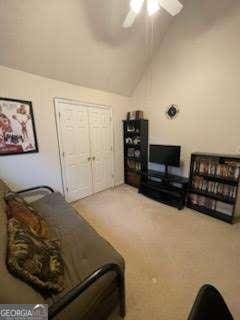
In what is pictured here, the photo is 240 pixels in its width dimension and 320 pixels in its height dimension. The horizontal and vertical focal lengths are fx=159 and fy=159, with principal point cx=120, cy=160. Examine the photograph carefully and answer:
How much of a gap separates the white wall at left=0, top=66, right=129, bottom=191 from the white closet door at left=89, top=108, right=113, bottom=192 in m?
0.40

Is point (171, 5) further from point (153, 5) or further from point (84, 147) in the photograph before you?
point (84, 147)

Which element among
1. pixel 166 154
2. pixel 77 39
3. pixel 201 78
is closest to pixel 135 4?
pixel 77 39

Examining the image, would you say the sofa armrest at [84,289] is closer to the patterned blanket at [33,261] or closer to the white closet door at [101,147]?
the patterned blanket at [33,261]

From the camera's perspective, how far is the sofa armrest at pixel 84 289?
803 mm

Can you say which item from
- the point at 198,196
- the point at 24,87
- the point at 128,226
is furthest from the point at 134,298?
the point at 24,87

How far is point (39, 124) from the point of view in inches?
104

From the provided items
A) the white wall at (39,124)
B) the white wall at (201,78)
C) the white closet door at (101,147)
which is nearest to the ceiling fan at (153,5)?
the white wall at (201,78)

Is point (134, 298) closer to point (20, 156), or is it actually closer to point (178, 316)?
point (178, 316)

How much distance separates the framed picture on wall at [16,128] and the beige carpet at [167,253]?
1.49 metres

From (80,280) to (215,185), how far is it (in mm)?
2506

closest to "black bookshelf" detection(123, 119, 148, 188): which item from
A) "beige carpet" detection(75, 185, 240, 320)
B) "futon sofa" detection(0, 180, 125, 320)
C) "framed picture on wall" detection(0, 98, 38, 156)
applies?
"beige carpet" detection(75, 185, 240, 320)

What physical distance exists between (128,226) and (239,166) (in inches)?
74.1

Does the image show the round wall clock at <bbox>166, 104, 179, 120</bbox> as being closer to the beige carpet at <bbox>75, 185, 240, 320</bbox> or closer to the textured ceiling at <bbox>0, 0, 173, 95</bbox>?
the textured ceiling at <bbox>0, 0, 173, 95</bbox>

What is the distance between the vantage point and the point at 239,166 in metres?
2.36
